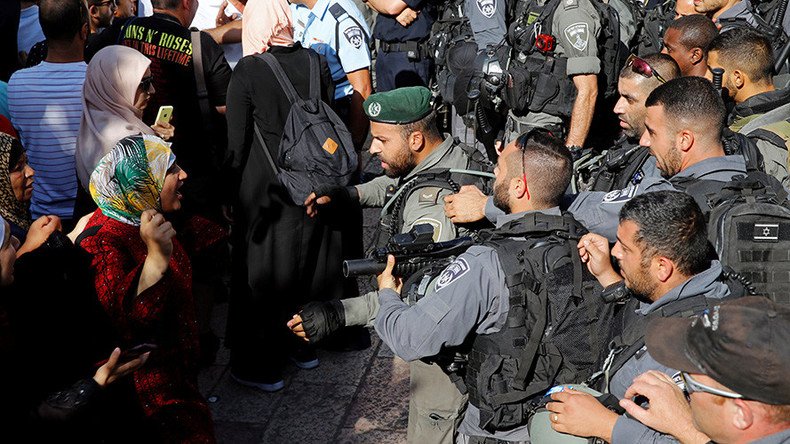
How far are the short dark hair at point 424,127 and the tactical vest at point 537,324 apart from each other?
0.95 metres

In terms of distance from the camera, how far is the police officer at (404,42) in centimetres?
Answer: 725

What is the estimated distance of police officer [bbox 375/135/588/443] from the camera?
3164 mm

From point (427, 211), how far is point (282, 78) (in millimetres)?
1624

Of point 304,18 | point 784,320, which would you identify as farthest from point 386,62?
point 784,320

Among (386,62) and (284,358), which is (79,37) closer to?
(284,358)

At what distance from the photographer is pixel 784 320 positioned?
2.09m

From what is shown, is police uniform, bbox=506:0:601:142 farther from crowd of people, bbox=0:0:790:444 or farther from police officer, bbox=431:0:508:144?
police officer, bbox=431:0:508:144

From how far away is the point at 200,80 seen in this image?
5113mm

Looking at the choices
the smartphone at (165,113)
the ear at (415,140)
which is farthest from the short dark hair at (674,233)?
the smartphone at (165,113)

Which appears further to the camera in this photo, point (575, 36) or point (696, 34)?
point (575, 36)

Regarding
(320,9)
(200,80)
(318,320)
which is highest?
(320,9)

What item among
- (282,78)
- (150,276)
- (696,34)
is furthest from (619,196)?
(696,34)

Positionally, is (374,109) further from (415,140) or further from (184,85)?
(184,85)

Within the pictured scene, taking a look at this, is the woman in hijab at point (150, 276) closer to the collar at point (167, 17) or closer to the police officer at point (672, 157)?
the police officer at point (672, 157)
